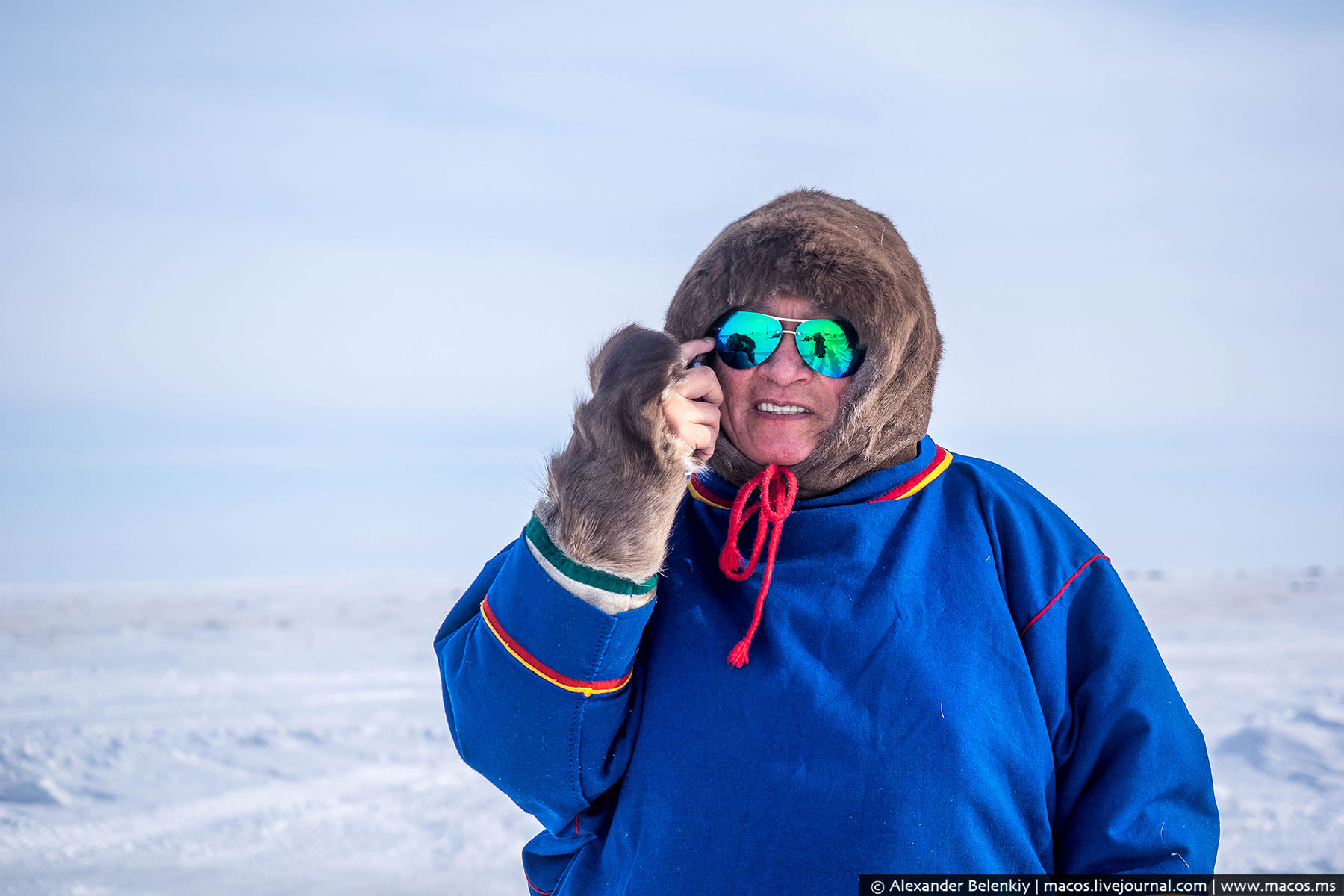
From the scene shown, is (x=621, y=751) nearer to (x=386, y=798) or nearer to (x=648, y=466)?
(x=648, y=466)

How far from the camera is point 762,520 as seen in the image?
1483 millimetres

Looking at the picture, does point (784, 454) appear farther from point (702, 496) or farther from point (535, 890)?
point (535, 890)

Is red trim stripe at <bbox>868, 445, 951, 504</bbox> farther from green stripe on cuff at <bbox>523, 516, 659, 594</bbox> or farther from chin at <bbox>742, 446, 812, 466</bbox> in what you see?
green stripe on cuff at <bbox>523, 516, 659, 594</bbox>

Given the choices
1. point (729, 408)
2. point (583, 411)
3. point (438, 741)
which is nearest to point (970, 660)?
point (729, 408)

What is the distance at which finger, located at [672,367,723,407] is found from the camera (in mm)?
1365

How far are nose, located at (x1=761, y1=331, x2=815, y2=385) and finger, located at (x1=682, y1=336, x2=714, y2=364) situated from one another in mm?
93

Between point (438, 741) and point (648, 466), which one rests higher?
point (648, 466)

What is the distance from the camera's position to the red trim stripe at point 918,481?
5.07 ft

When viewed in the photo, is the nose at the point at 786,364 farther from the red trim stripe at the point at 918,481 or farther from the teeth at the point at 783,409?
the red trim stripe at the point at 918,481

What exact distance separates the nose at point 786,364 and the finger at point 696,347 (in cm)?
9

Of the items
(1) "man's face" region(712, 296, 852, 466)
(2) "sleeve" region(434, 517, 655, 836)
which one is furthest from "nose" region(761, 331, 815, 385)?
(2) "sleeve" region(434, 517, 655, 836)

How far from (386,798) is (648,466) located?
3.33 m

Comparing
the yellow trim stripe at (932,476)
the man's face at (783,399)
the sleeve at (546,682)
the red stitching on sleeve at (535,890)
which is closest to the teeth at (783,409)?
the man's face at (783,399)

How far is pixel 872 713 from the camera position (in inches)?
52.9
